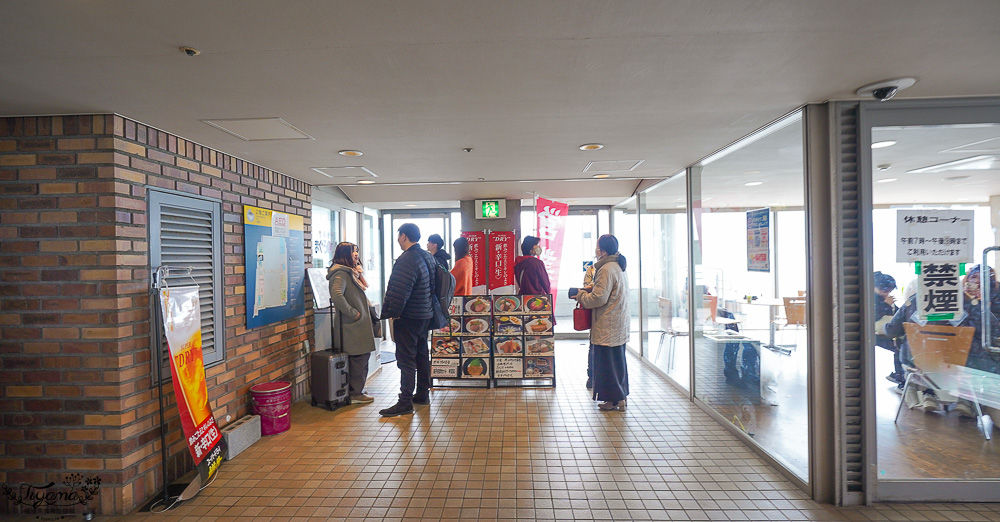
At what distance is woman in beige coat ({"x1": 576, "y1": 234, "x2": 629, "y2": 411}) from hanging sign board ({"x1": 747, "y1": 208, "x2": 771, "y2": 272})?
3.84ft

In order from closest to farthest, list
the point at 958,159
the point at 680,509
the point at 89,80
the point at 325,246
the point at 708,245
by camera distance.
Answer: the point at 89,80, the point at 680,509, the point at 958,159, the point at 708,245, the point at 325,246

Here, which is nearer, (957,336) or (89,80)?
(89,80)

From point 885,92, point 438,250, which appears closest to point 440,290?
point 438,250

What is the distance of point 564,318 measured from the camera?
9.81 m

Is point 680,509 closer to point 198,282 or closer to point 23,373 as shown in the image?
point 198,282

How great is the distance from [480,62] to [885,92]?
222 centimetres

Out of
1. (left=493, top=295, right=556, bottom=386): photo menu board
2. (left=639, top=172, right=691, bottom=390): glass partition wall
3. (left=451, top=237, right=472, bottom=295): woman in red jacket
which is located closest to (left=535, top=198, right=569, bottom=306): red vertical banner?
(left=639, top=172, right=691, bottom=390): glass partition wall

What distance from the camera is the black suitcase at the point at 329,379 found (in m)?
4.62

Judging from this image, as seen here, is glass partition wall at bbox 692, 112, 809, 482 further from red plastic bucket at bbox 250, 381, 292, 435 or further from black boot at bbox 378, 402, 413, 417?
red plastic bucket at bbox 250, 381, 292, 435

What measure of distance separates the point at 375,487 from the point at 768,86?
3.29 metres

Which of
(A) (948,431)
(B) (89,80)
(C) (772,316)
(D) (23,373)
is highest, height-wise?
(B) (89,80)

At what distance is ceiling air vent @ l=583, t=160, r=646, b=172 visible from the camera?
4543 mm

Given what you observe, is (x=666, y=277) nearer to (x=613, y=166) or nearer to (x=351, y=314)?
(x=613, y=166)

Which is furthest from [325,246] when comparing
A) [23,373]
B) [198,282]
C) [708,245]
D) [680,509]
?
[680,509]
